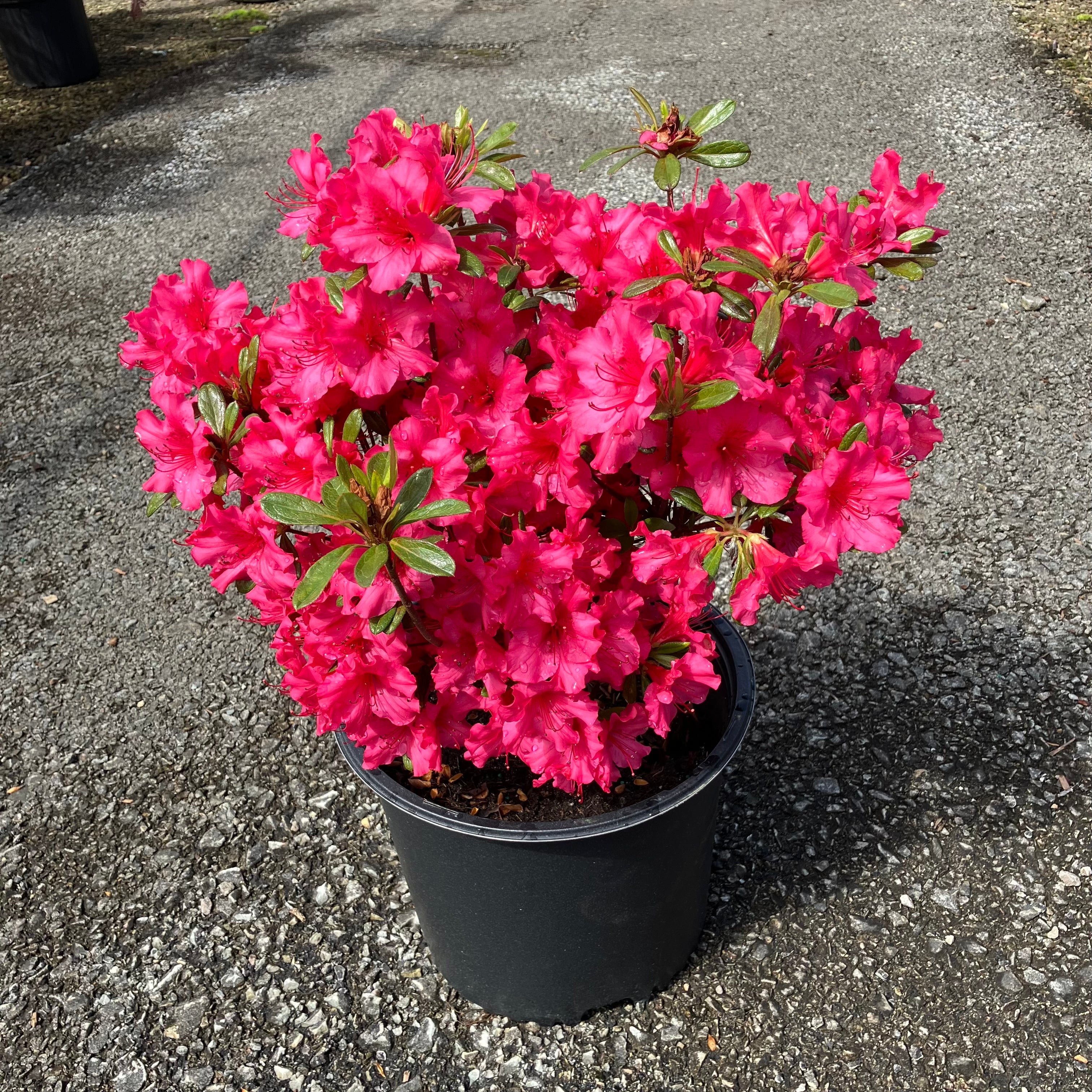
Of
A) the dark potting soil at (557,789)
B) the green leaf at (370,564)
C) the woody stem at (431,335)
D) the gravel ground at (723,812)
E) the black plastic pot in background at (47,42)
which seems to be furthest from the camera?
the black plastic pot in background at (47,42)

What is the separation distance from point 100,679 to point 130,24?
6.35m

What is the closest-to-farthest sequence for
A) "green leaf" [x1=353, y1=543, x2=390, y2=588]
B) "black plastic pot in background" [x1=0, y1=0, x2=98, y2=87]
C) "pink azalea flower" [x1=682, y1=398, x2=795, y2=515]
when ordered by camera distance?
1. "green leaf" [x1=353, y1=543, x2=390, y2=588]
2. "pink azalea flower" [x1=682, y1=398, x2=795, y2=515]
3. "black plastic pot in background" [x1=0, y1=0, x2=98, y2=87]

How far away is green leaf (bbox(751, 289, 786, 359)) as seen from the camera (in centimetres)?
114

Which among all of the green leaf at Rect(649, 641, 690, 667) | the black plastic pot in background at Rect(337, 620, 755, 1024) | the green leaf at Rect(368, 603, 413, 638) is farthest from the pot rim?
the green leaf at Rect(368, 603, 413, 638)

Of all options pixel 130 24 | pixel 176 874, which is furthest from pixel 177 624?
pixel 130 24

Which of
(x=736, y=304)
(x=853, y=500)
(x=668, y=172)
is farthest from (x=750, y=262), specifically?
(x=853, y=500)

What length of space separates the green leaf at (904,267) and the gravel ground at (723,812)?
1.28 m

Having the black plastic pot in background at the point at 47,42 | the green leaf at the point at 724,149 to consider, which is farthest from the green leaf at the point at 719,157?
the black plastic pot in background at the point at 47,42

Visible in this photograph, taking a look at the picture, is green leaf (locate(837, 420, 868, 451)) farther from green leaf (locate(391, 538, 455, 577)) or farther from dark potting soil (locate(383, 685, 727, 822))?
dark potting soil (locate(383, 685, 727, 822))

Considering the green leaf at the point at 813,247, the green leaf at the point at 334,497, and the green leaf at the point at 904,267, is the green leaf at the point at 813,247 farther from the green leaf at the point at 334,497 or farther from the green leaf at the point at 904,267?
the green leaf at the point at 334,497

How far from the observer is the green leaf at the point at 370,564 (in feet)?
3.30

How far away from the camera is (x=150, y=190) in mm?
5016

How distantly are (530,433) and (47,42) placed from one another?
6.35 m

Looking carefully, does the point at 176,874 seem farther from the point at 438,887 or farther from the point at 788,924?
the point at 788,924
